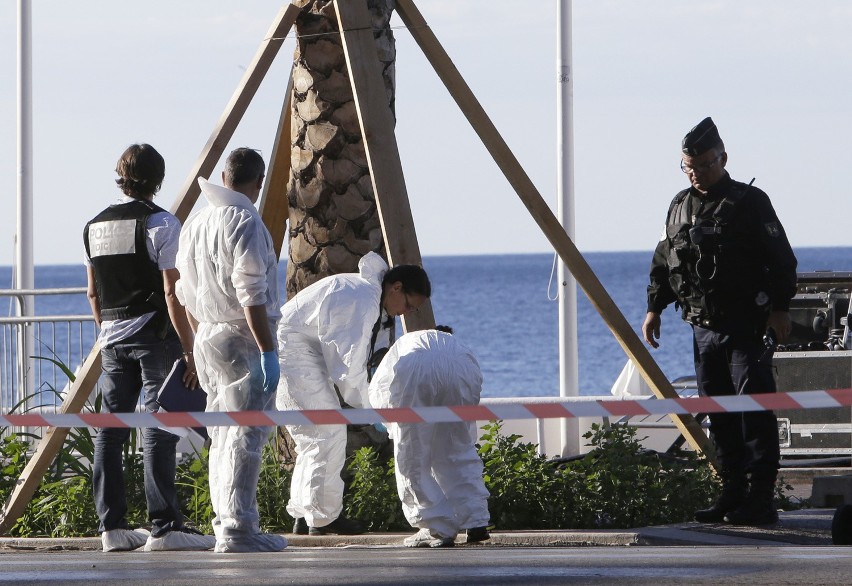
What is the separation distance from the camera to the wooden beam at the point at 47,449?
25.7ft

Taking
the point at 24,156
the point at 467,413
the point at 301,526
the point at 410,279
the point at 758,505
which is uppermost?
the point at 24,156

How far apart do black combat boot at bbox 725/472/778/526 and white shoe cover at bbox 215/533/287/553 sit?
6.77 ft

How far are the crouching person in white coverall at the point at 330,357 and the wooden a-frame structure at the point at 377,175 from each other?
0.46 metres

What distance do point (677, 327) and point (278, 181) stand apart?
6539cm

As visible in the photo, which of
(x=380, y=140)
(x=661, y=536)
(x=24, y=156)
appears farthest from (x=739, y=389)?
(x=24, y=156)

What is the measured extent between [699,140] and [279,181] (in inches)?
101

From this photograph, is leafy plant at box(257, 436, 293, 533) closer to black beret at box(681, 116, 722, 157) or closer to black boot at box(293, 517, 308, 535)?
black boot at box(293, 517, 308, 535)

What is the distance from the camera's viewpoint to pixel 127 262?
271 inches

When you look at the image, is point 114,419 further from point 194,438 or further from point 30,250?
point 30,250

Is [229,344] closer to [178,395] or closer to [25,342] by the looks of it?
[178,395]

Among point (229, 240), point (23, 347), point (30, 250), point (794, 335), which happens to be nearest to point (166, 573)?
point (229, 240)

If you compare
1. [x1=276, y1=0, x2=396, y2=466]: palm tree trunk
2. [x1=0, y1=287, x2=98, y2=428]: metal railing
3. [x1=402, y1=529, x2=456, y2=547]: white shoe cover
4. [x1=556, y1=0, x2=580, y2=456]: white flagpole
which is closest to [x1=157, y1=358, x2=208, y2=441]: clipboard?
[x1=402, y1=529, x2=456, y2=547]: white shoe cover

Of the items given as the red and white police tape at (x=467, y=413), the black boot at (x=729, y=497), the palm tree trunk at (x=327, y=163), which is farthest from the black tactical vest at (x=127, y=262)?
the black boot at (x=729, y=497)

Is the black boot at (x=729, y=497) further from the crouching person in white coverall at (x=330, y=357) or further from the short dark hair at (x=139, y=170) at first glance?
the short dark hair at (x=139, y=170)
